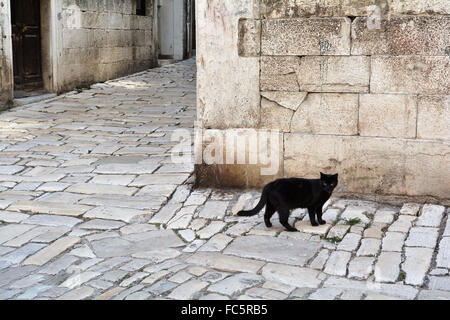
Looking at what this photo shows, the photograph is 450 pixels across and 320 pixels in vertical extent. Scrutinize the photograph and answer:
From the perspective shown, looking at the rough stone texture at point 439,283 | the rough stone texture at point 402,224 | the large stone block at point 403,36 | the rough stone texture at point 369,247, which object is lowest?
the rough stone texture at point 439,283

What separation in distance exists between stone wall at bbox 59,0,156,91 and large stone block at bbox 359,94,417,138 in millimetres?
8034

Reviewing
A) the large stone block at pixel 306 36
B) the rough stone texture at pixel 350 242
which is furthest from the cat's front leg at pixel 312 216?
the large stone block at pixel 306 36

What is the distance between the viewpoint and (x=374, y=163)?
218 inches

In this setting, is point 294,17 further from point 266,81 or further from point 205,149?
point 205,149

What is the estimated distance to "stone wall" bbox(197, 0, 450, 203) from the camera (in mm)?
5332

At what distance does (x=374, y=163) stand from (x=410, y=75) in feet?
2.68

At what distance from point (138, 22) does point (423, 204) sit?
11345 mm

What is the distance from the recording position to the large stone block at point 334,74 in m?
5.47

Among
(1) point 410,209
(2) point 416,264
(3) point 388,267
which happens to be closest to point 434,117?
(1) point 410,209

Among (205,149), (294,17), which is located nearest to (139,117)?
(205,149)

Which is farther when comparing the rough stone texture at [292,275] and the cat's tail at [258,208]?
the cat's tail at [258,208]

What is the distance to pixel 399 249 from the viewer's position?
450cm

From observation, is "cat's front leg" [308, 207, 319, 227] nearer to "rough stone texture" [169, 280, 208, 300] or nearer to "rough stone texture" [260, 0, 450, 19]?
"rough stone texture" [169, 280, 208, 300]

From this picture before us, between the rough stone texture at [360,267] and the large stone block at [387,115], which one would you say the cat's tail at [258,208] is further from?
the large stone block at [387,115]
